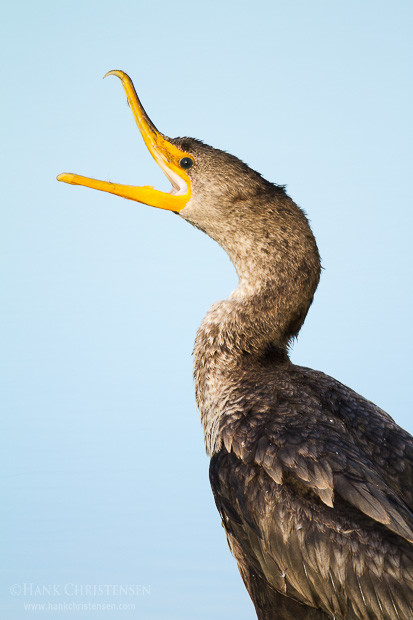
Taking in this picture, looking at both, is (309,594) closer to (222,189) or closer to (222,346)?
(222,346)

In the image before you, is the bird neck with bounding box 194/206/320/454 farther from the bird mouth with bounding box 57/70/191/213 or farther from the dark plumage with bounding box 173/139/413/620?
the bird mouth with bounding box 57/70/191/213

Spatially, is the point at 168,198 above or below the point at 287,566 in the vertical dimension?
above

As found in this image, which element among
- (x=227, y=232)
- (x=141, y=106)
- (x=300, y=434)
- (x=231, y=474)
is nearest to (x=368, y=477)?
(x=300, y=434)

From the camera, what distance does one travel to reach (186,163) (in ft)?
16.6

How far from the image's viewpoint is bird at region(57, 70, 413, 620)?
376cm

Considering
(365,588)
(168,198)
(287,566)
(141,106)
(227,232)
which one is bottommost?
(365,588)

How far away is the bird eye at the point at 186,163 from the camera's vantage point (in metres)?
5.04

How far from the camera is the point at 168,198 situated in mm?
5070

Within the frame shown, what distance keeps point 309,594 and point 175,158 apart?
2.42 m

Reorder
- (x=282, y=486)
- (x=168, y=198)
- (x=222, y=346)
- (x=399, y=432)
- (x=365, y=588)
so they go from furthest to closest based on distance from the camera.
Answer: (x=168, y=198)
(x=222, y=346)
(x=399, y=432)
(x=282, y=486)
(x=365, y=588)

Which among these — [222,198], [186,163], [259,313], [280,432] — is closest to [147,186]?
[186,163]

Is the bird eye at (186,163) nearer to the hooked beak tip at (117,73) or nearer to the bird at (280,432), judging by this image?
the bird at (280,432)

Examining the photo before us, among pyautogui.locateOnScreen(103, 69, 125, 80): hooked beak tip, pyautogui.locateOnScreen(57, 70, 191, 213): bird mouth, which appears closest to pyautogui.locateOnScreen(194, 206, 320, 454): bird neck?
pyautogui.locateOnScreen(57, 70, 191, 213): bird mouth

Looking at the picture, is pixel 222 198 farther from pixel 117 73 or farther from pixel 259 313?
pixel 117 73
